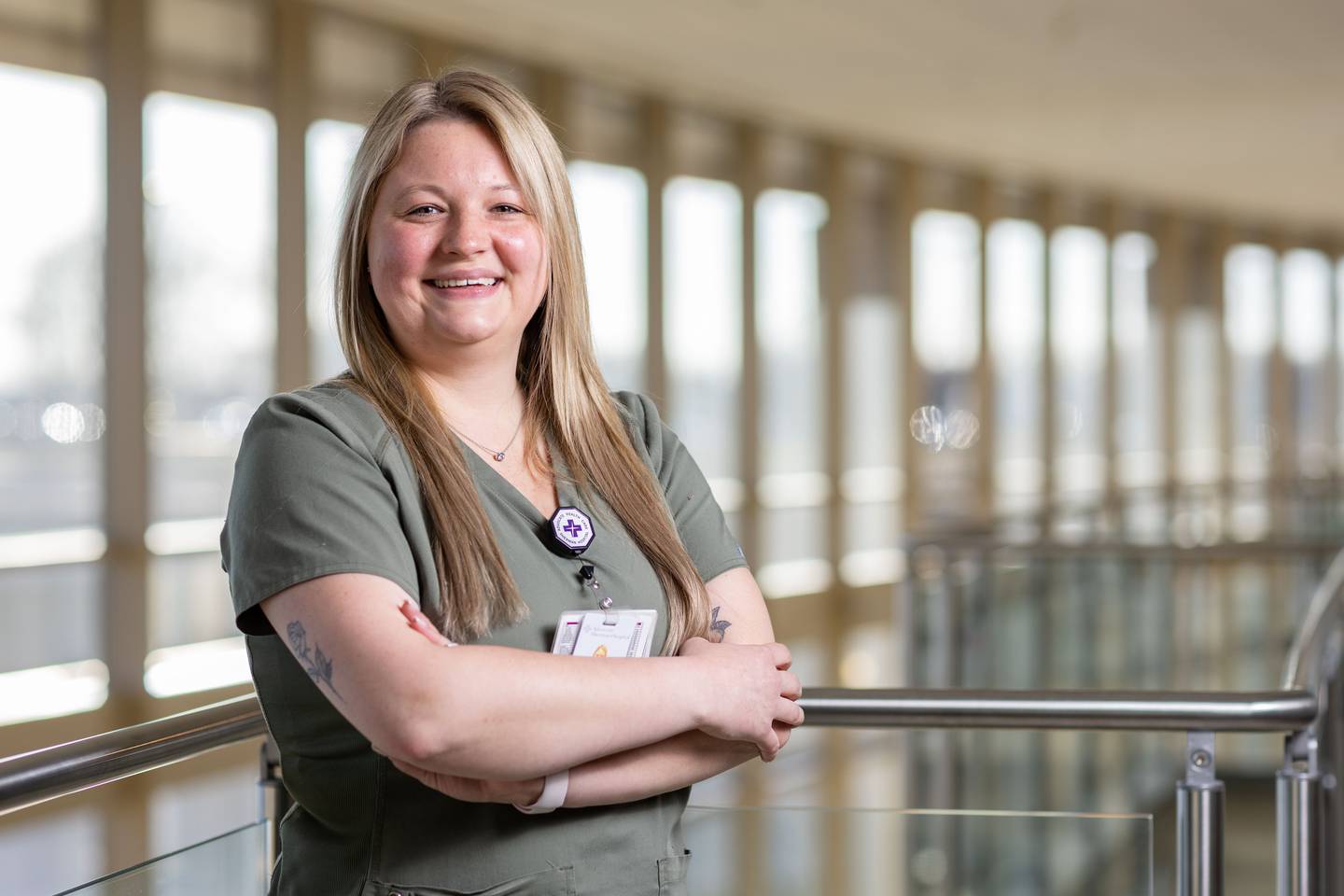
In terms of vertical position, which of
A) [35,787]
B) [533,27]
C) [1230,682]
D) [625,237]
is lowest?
[1230,682]

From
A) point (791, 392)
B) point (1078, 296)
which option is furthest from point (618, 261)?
point (1078, 296)

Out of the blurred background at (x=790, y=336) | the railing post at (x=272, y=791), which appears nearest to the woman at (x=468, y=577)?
the blurred background at (x=790, y=336)

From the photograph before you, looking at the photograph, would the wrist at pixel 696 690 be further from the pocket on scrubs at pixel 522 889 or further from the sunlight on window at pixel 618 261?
the sunlight on window at pixel 618 261

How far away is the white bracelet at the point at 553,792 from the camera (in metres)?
1.43

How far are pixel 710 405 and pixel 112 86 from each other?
17.5ft

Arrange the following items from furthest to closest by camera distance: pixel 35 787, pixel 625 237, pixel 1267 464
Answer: pixel 1267 464 < pixel 625 237 < pixel 35 787

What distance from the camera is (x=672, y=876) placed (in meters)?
1.57

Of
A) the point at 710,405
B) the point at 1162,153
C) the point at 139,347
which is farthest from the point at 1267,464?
the point at 139,347

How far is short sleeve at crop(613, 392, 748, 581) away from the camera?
176cm

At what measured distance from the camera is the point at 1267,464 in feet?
63.9

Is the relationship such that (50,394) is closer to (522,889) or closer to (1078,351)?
(522,889)

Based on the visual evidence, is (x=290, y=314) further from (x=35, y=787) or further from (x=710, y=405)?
(x=35, y=787)

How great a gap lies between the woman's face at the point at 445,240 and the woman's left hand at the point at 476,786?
44 cm

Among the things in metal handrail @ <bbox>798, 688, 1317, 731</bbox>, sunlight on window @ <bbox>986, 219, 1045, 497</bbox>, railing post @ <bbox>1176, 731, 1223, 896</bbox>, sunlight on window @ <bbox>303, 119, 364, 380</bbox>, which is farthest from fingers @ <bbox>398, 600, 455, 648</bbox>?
sunlight on window @ <bbox>986, 219, 1045, 497</bbox>
